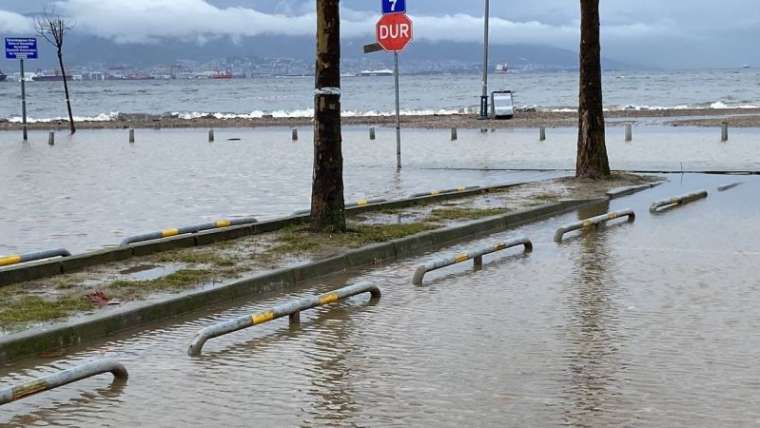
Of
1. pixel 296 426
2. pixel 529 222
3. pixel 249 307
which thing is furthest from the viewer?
pixel 529 222

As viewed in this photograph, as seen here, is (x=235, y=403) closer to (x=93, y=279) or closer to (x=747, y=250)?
(x=93, y=279)

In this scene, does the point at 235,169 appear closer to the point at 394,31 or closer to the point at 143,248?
the point at 394,31

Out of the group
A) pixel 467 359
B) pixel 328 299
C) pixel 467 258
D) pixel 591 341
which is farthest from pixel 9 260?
pixel 591 341

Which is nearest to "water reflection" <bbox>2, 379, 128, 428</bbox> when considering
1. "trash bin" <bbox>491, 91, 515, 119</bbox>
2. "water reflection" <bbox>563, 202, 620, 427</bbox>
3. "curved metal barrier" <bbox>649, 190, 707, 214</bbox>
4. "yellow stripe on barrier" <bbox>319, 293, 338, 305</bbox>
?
"yellow stripe on barrier" <bbox>319, 293, 338, 305</bbox>

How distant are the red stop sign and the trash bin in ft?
113

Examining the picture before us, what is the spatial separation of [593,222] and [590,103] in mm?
7589

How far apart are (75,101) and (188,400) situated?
4552 inches

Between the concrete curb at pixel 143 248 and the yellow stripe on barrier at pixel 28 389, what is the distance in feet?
13.9

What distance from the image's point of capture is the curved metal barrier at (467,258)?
11.1 m

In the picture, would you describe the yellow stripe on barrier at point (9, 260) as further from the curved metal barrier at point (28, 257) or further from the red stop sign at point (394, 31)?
the red stop sign at point (394, 31)

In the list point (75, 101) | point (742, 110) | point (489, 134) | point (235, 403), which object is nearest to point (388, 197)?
point (235, 403)

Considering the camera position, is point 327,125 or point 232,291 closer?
point 232,291

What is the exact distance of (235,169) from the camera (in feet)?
92.6

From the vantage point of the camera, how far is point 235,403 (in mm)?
6867
